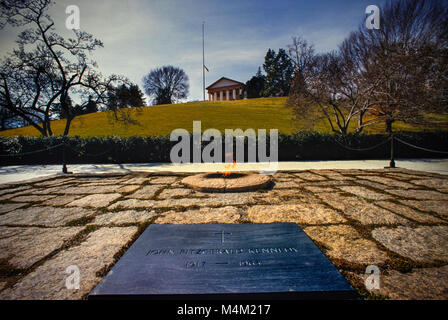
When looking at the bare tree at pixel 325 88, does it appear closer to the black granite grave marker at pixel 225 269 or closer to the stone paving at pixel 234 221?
the stone paving at pixel 234 221

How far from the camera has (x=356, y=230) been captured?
280 centimetres

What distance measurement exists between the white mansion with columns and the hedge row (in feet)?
195

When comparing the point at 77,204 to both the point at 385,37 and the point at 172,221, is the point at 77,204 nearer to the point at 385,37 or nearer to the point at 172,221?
the point at 172,221

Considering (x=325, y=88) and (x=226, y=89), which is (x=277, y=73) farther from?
(x=325, y=88)

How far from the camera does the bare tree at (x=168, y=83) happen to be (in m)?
67.6

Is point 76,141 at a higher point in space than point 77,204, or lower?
higher

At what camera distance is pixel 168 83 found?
68.8m

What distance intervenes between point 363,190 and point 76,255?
547cm

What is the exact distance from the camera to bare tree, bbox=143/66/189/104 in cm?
6756

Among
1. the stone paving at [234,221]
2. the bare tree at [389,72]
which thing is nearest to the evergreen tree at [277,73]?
the bare tree at [389,72]

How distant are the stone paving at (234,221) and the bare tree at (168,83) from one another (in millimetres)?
67164

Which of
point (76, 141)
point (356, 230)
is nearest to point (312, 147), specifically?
point (356, 230)

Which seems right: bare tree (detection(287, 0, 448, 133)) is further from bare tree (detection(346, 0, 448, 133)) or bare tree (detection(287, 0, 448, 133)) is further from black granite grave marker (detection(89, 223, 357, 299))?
black granite grave marker (detection(89, 223, 357, 299))

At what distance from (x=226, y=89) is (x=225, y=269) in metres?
72.1
